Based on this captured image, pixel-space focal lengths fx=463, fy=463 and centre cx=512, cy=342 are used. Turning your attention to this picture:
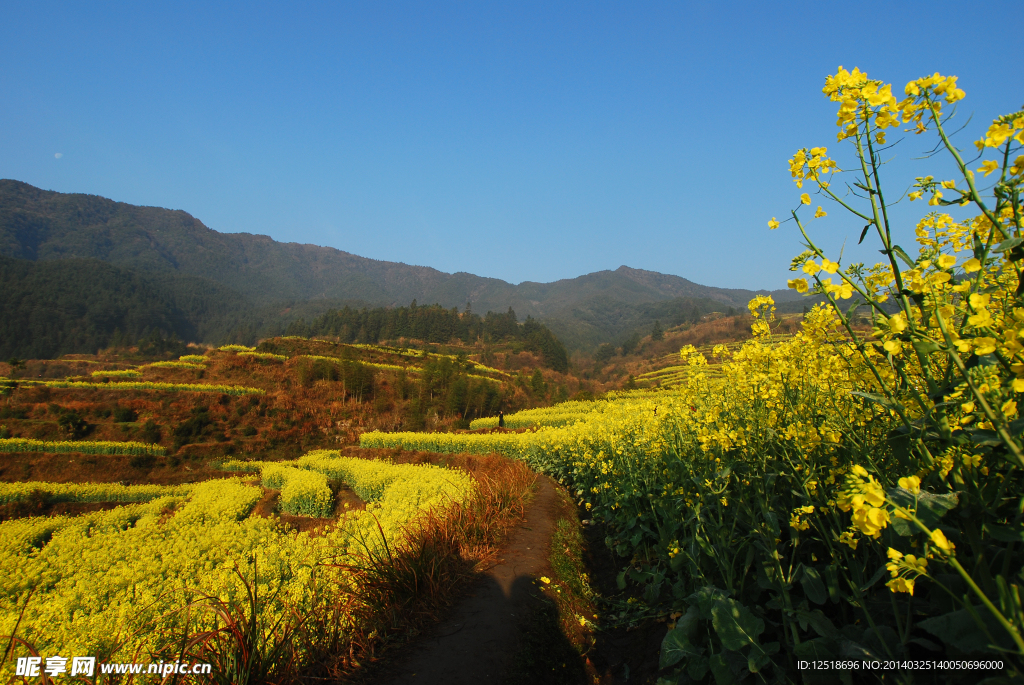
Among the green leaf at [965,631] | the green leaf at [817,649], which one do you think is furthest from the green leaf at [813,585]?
the green leaf at [965,631]

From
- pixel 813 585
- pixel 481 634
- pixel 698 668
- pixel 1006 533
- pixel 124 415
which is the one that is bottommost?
pixel 124 415

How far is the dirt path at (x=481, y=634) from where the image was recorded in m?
3.75

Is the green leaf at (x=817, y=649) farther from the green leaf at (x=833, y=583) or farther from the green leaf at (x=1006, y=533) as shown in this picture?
the green leaf at (x=1006, y=533)

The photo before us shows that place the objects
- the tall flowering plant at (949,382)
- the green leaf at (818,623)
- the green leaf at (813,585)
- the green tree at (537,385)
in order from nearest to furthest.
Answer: the tall flowering plant at (949,382) → the green leaf at (818,623) → the green leaf at (813,585) → the green tree at (537,385)

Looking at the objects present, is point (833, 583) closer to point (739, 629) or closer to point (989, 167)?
point (739, 629)

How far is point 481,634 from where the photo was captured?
4332 millimetres

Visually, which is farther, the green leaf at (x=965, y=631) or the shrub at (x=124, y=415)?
the shrub at (x=124, y=415)

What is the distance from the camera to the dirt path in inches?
148

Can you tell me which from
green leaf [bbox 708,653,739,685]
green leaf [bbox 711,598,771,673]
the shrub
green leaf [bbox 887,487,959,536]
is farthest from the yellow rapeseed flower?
the shrub

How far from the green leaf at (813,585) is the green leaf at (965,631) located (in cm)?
99

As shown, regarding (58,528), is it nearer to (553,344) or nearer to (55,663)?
(55,663)

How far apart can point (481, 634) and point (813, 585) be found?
2979 millimetres

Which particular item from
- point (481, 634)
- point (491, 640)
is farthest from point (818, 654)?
point (481, 634)

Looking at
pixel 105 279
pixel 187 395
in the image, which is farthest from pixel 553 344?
pixel 105 279
